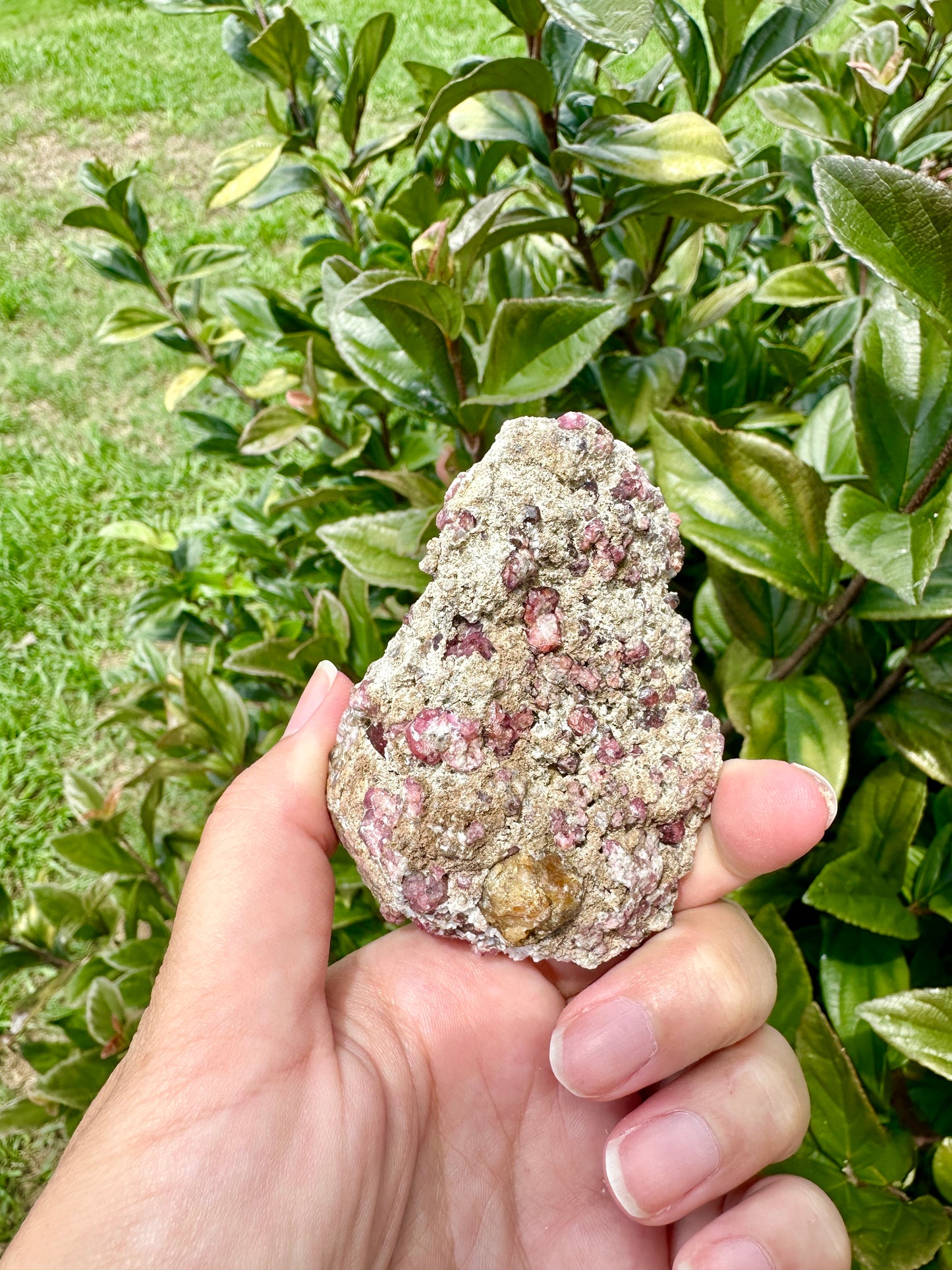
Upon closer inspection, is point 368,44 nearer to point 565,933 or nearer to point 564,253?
point 564,253

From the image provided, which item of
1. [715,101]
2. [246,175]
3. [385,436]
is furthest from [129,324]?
[715,101]

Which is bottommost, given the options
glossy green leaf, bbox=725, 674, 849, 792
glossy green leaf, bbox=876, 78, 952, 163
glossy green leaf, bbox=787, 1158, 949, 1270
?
glossy green leaf, bbox=787, 1158, 949, 1270

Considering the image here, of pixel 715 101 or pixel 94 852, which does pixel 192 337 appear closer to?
pixel 94 852

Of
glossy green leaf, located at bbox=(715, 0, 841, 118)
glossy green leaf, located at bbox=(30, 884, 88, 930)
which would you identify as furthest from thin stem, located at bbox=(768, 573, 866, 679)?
glossy green leaf, located at bbox=(30, 884, 88, 930)

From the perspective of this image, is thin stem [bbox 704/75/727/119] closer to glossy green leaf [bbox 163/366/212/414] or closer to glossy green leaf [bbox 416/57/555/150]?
glossy green leaf [bbox 416/57/555/150]

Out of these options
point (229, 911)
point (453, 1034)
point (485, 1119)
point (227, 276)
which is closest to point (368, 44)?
point (229, 911)

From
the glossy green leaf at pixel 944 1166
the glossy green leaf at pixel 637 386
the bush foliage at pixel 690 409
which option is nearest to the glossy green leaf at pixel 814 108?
the bush foliage at pixel 690 409
